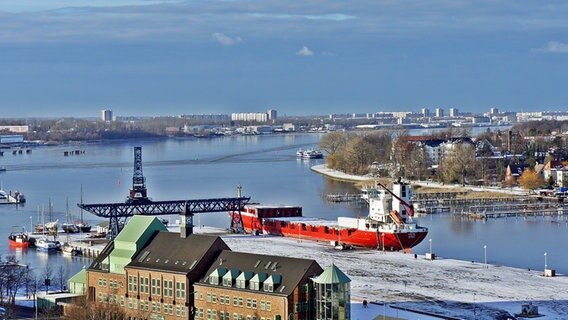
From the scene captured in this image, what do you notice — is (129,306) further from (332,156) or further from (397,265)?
(332,156)

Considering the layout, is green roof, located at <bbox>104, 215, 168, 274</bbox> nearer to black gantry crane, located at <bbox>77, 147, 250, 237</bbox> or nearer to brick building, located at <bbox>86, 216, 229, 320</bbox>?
brick building, located at <bbox>86, 216, 229, 320</bbox>

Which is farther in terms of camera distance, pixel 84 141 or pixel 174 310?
pixel 84 141

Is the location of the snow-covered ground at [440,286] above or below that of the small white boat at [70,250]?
above

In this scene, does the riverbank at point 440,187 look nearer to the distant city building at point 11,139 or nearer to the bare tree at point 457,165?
the bare tree at point 457,165

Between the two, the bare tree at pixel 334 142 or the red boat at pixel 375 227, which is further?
the bare tree at pixel 334 142

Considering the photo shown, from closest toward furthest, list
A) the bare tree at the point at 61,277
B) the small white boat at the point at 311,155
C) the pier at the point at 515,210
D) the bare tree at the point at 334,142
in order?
the bare tree at the point at 61,277 → the pier at the point at 515,210 → the bare tree at the point at 334,142 → the small white boat at the point at 311,155

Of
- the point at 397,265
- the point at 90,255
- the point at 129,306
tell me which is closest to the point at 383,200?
the point at 397,265

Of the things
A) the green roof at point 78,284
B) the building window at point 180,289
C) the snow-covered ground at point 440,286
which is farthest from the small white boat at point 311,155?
the building window at point 180,289
